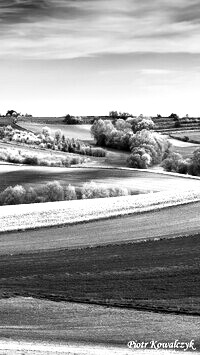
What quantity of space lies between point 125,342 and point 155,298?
410 cm

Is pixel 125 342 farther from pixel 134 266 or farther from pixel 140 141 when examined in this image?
pixel 140 141

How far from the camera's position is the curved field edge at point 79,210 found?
3659 cm

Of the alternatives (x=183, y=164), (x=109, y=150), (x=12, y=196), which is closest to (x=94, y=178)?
(x=12, y=196)

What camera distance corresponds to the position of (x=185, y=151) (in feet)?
300

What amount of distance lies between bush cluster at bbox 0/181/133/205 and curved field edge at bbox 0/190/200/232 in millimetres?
4829

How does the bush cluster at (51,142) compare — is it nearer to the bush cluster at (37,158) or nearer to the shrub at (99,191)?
the bush cluster at (37,158)

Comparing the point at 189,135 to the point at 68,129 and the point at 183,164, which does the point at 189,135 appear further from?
the point at 183,164

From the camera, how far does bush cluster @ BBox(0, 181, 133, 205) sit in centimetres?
4847

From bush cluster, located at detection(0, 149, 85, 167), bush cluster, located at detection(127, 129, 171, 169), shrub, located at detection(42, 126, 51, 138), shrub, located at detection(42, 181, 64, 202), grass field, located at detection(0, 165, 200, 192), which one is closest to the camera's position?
shrub, located at detection(42, 181, 64, 202)

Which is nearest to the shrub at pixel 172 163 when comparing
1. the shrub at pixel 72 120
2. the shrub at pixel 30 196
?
the shrub at pixel 30 196

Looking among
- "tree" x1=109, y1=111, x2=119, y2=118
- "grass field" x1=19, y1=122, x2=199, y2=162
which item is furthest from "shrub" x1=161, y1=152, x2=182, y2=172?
"tree" x1=109, y1=111, x2=119, y2=118

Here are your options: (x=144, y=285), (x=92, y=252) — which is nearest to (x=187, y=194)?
(x=92, y=252)

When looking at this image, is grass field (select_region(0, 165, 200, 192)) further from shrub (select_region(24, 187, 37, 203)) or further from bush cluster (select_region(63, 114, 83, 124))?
bush cluster (select_region(63, 114, 83, 124))

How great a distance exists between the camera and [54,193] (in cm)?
4997
